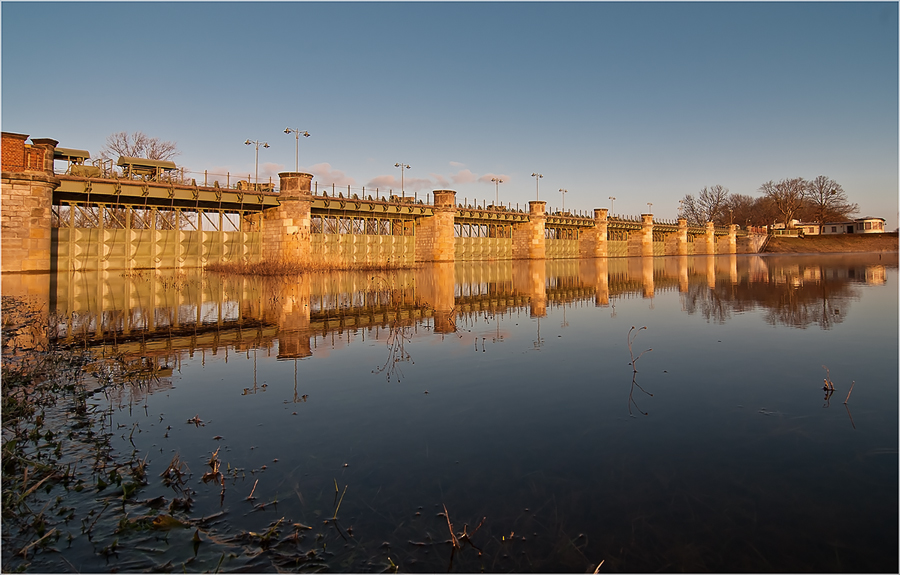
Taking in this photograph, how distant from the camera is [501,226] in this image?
6209 centimetres

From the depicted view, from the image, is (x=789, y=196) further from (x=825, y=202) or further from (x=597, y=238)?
(x=597, y=238)

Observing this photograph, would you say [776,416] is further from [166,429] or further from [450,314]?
[450,314]

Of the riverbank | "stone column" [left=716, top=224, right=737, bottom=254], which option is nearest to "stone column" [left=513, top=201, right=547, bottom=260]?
the riverbank

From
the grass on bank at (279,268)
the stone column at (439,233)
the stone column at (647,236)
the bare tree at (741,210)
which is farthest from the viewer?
the bare tree at (741,210)

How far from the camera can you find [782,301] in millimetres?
15633

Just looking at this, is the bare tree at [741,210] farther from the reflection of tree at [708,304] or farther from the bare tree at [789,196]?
the reflection of tree at [708,304]

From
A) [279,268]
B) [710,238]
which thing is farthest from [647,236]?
[279,268]

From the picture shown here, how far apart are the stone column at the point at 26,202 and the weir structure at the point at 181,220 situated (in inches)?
1.7

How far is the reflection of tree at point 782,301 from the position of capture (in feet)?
40.1

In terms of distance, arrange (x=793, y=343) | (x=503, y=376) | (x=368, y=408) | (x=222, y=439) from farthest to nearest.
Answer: (x=793, y=343) < (x=503, y=376) < (x=368, y=408) < (x=222, y=439)

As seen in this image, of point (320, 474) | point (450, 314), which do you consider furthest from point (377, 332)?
point (320, 474)

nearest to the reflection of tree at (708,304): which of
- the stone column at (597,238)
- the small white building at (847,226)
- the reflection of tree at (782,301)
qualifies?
the reflection of tree at (782,301)

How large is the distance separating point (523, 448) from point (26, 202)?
32607mm

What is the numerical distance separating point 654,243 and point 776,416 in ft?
287
